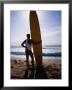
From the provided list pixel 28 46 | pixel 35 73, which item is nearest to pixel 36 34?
pixel 28 46

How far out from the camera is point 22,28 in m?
0.99

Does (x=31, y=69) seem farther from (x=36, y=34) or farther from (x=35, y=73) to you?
(x=36, y=34)

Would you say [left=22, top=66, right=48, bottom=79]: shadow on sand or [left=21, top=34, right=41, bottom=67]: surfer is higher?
[left=21, top=34, right=41, bottom=67]: surfer

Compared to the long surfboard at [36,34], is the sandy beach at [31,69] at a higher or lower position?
lower

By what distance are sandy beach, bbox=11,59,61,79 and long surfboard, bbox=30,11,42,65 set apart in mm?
33

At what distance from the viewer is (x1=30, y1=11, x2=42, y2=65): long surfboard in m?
0.99

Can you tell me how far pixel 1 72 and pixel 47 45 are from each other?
22 centimetres

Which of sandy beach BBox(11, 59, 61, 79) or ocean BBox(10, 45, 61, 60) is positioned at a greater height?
ocean BBox(10, 45, 61, 60)

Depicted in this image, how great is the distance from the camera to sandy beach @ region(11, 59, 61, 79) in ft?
3.24

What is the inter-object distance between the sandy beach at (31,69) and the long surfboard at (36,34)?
3cm

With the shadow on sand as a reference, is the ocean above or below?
above

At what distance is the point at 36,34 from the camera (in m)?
0.99

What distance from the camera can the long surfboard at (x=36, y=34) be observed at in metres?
0.99

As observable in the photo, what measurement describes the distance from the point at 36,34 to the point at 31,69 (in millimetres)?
148
